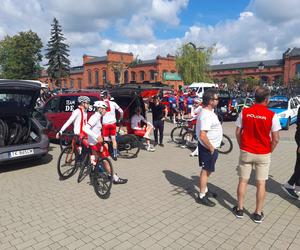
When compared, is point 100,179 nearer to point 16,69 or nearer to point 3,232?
point 3,232

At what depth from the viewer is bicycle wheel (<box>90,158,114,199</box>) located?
5309 millimetres

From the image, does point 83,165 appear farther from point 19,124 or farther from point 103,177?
point 19,124

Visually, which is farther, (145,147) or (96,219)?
(145,147)

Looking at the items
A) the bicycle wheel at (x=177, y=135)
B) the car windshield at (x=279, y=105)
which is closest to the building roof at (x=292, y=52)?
the car windshield at (x=279, y=105)

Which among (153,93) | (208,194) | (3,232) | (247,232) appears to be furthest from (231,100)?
(3,232)

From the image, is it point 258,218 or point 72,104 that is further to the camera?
point 72,104

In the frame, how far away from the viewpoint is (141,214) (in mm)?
4652

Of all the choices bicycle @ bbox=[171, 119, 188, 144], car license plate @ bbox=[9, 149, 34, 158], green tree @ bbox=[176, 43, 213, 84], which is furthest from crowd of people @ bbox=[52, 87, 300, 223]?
green tree @ bbox=[176, 43, 213, 84]

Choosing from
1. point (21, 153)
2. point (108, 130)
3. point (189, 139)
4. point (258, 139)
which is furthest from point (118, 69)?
point (258, 139)

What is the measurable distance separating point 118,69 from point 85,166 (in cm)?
5443

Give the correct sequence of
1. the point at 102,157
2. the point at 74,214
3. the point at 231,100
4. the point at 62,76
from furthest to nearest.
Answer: the point at 62,76
the point at 231,100
the point at 102,157
the point at 74,214

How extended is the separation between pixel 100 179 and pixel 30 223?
1.48 metres

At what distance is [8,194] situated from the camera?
560 cm

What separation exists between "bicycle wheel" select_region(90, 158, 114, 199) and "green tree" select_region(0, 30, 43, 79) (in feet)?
159
